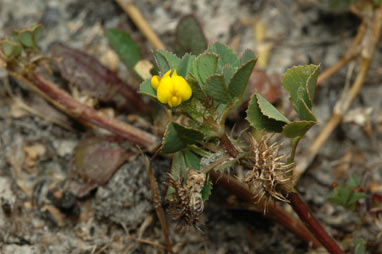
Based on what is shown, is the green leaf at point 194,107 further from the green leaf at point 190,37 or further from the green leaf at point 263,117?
the green leaf at point 190,37

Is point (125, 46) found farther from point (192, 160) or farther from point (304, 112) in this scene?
point (304, 112)

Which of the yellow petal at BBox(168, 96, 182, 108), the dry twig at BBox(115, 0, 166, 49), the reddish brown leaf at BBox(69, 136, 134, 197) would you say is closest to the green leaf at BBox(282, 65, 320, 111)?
the yellow petal at BBox(168, 96, 182, 108)

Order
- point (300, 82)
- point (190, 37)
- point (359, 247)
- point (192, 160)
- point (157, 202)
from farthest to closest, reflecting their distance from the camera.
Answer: point (190, 37)
point (157, 202)
point (359, 247)
point (192, 160)
point (300, 82)

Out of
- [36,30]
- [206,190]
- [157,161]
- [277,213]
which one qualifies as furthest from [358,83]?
[36,30]

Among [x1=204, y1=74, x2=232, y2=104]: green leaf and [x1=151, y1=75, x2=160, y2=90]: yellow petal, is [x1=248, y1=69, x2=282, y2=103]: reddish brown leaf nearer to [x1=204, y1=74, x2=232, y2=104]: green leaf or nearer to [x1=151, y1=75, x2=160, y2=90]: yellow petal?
[x1=204, y1=74, x2=232, y2=104]: green leaf

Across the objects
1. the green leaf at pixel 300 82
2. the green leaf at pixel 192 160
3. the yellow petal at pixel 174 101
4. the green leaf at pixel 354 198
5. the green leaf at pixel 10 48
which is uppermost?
the green leaf at pixel 10 48

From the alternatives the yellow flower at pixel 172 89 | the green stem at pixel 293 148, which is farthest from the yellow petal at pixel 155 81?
the green stem at pixel 293 148
